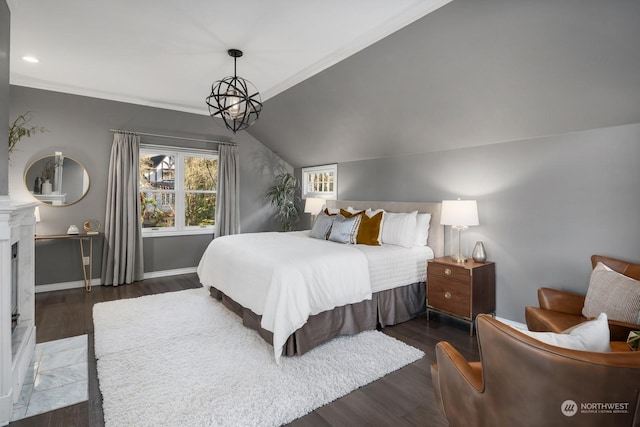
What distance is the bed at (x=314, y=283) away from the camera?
8.51 feet

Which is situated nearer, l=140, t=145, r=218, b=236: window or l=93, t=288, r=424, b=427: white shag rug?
l=93, t=288, r=424, b=427: white shag rug

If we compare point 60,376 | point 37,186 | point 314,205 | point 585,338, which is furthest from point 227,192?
point 585,338

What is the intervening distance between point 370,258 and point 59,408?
255cm

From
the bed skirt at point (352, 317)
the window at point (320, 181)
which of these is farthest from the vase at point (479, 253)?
the window at point (320, 181)

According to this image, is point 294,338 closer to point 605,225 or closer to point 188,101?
point 605,225

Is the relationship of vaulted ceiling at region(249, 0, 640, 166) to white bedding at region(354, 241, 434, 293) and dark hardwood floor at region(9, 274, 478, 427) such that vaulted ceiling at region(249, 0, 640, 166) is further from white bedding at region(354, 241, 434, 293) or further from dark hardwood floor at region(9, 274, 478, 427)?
dark hardwood floor at region(9, 274, 478, 427)

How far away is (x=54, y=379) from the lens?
2342 mm

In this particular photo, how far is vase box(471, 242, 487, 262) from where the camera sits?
3.34m

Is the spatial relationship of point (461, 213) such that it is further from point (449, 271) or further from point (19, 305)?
point (19, 305)

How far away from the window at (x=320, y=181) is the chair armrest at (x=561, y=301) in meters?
3.47

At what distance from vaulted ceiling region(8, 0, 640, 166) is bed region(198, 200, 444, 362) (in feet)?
3.96

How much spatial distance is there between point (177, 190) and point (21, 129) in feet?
6.78

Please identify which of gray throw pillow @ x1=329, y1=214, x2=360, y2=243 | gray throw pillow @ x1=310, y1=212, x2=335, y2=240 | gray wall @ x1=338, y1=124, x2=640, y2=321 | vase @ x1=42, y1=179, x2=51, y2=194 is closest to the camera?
gray wall @ x1=338, y1=124, x2=640, y2=321

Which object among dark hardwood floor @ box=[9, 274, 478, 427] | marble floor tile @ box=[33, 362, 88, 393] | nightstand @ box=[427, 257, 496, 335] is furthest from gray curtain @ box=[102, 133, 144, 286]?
nightstand @ box=[427, 257, 496, 335]
